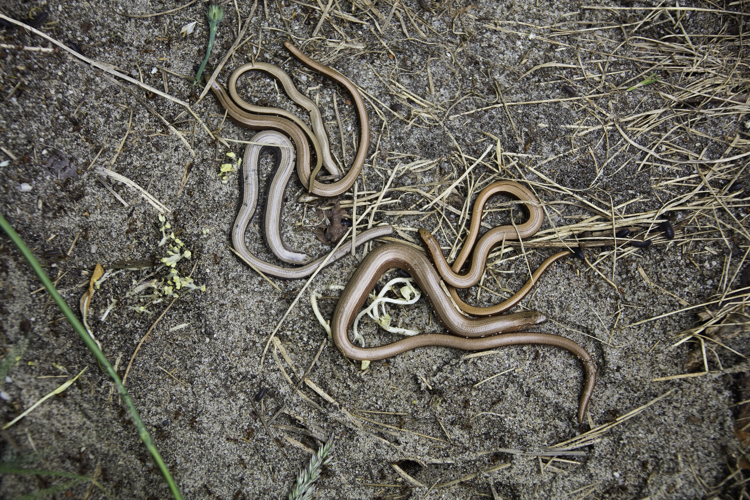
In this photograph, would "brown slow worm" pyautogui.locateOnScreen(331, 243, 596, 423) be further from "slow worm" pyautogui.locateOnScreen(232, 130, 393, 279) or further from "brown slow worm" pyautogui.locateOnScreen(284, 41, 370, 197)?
"brown slow worm" pyautogui.locateOnScreen(284, 41, 370, 197)

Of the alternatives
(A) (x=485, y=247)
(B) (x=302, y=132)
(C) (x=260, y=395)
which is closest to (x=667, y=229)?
(A) (x=485, y=247)

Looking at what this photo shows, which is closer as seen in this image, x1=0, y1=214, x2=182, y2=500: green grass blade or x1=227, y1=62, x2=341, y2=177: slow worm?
x1=0, y1=214, x2=182, y2=500: green grass blade

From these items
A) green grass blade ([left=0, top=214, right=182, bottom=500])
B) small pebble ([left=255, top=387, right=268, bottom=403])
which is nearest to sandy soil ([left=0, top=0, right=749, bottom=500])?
small pebble ([left=255, top=387, right=268, bottom=403])

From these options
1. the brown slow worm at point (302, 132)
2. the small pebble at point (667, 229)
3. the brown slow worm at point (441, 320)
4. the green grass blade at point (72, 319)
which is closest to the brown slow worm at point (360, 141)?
the brown slow worm at point (302, 132)

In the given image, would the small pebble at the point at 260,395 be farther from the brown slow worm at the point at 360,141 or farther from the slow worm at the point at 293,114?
the slow worm at the point at 293,114

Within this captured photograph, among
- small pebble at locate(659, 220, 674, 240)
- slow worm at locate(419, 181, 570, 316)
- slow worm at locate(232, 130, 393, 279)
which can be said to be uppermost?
slow worm at locate(232, 130, 393, 279)

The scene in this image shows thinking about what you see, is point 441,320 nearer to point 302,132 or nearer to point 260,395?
point 260,395

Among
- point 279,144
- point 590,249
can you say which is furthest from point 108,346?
point 590,249

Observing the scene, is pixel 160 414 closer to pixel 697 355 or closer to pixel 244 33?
pixel 244 33
